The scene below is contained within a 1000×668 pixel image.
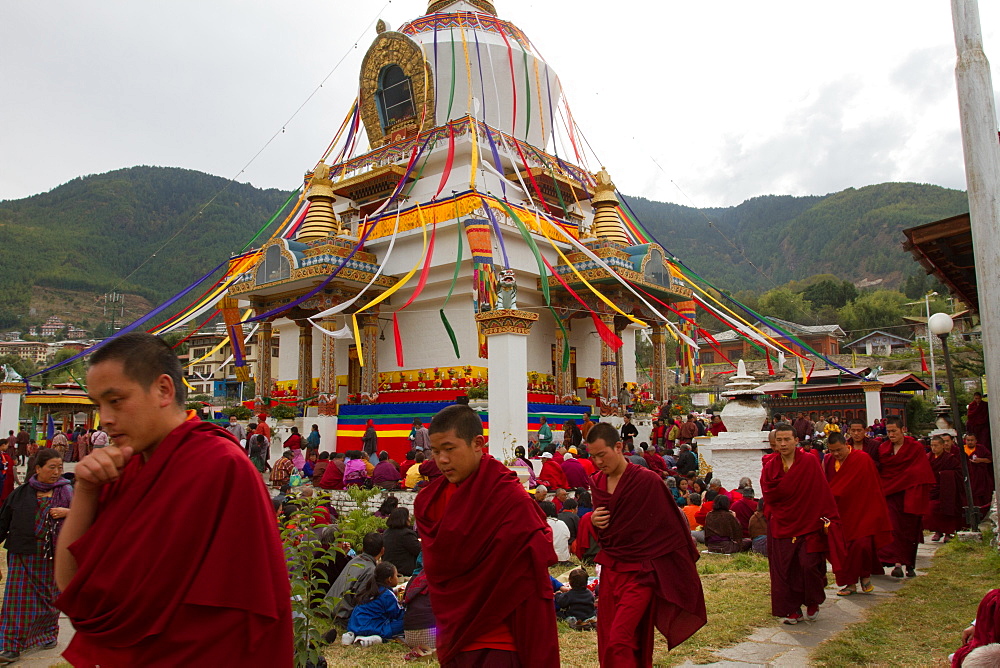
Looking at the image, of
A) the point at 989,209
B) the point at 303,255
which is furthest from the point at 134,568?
the point at 303,255

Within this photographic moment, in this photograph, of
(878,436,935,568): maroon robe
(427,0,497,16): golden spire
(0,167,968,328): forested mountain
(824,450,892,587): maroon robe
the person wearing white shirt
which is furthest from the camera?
(0,167,968,328): forested mountain

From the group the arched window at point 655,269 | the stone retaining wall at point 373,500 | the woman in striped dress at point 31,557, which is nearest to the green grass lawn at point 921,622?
the woman in striped dress at point 31,557

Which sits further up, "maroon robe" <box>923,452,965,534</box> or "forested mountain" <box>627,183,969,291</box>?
"forested mountain" <box>627,183,969,291</box>

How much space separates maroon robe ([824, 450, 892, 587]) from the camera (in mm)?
7789

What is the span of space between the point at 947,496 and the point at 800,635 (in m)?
5.62

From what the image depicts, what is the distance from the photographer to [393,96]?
23297 millimetres

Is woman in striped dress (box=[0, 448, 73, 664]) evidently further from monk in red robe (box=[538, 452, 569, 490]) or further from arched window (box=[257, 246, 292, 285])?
arched window (box=[257, 246, 292, 285])

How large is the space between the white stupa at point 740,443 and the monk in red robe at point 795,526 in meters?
5.04

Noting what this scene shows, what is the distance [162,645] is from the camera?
2.21 metres

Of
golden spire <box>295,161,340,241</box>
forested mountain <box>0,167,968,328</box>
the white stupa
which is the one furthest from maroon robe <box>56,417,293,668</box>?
forested mountain <box>0,167,968,328</box>

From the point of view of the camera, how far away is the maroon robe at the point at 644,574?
4.80m

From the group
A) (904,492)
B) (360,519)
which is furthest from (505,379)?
(904,492)

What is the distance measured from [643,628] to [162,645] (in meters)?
3.42

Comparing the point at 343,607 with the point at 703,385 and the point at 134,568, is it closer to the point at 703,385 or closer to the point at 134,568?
the point at 134,568
